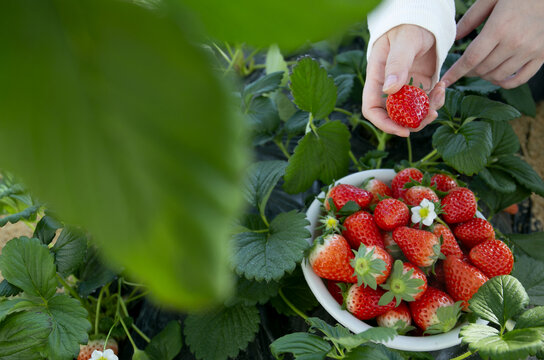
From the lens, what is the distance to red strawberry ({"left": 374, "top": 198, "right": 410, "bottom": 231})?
690mm

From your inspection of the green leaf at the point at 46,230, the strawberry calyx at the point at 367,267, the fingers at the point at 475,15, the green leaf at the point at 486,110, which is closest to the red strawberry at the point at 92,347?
the green leaf at the point at 46,230

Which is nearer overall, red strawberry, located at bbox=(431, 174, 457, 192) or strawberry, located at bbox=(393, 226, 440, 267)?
strawberry, located at bbox=(393, 226, 440, 267)

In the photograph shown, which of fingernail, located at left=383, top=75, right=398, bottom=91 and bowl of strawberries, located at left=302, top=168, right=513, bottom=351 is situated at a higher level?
fingernail, located at left=383, top=75, right=398, bottom=91

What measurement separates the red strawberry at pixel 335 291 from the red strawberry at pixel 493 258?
21 cm

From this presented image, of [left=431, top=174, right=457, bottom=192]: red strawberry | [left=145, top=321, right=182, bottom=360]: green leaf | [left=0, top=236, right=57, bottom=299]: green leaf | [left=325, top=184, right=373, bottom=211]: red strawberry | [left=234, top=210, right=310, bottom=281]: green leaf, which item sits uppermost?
[left=0, top=236, right=57, bottom=299]: green leaf

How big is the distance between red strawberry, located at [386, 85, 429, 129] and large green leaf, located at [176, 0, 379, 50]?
69cm

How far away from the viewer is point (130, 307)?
0.85 m

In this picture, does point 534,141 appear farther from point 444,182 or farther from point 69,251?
point 69,251

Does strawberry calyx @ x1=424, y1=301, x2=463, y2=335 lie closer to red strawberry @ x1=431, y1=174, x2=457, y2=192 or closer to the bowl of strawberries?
the bowl of strawberries

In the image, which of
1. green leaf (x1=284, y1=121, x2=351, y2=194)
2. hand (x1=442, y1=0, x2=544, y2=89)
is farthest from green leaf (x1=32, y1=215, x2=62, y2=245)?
hand (x1=442, y1=0, x2=544, y2=89)

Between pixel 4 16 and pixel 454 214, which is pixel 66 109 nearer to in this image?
pixel 4 16

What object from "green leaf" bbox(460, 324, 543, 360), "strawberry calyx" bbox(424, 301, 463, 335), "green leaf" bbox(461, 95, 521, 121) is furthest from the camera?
"green leaf" bbox(461, 95, 521, 121)

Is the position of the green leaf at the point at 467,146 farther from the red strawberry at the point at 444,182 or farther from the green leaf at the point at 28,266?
the green leaf at the point at 28,266

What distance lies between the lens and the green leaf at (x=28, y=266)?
2.20 ft
